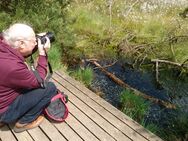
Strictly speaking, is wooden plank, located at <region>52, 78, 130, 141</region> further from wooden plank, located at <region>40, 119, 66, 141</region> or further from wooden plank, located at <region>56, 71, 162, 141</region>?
wooden plank, located at <region>40, 119, 66, 141</region>

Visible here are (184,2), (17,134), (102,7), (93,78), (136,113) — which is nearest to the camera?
(17,134)

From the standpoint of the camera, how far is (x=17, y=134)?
14.0 ft

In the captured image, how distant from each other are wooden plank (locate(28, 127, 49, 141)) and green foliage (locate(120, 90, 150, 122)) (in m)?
2.27

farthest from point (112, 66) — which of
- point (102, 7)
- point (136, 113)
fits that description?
point (102, 7)

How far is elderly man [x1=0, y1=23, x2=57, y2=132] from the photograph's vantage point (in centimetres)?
380

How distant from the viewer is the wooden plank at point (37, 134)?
421 centimetres

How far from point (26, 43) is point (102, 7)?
8709 mm

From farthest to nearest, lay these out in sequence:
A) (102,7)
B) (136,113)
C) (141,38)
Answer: (102,7)
(141,38)
(136,113)

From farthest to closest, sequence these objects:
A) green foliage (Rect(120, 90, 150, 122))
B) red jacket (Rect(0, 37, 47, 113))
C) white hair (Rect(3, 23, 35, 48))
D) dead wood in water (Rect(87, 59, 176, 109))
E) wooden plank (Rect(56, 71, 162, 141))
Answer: dead wood in water (Rect(87, 59, 176, 109))
green foliage (Rect(120, 90, 150, 122))
wooden plank (Rect(56, 71, 162, 141))
white hair (Rect(3, 23, 35, 48))
red jacket (Rect(0, 37, 47, 113))

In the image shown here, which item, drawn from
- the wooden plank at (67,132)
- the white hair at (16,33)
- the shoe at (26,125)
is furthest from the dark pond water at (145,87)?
the white hair at (16,33)

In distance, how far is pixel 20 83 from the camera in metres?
3.88

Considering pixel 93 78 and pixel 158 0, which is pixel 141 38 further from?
pixel 158 0

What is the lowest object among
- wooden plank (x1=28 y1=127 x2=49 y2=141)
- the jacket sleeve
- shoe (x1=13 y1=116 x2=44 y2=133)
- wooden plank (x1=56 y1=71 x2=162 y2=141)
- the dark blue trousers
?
wooden plank (x1=56 y1=71 x2=162 y2=141)

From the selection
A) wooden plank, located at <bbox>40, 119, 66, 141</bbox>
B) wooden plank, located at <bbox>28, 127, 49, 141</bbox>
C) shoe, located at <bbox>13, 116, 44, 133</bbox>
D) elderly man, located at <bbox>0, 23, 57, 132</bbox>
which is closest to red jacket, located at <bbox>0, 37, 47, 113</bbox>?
elderly man, located at <bbox>0, 23, 57, 132</bbox>
